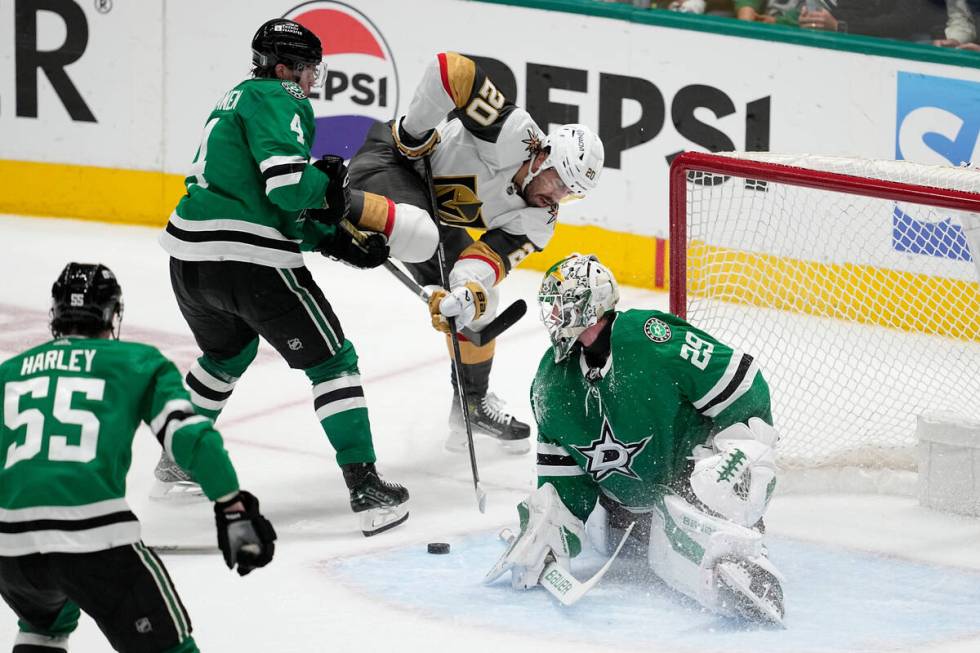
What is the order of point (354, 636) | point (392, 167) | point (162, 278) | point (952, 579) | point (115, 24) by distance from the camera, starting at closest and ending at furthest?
point (354, 636)
point (952, 579)
point (392, 167)
point (162, 278)
point (115, 24)

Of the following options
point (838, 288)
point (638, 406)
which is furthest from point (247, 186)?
point (838, 288)

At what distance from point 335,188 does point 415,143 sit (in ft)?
2.33

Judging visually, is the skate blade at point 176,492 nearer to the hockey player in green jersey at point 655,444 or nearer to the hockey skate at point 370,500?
the hockey skate at point 370,500

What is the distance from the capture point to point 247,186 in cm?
402

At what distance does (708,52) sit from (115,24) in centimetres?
273

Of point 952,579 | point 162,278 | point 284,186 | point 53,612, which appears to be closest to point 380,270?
point 162,278

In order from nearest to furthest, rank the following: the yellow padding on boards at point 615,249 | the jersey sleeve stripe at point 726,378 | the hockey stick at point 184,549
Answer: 1. the jersey sleeve stripe at point 726,378
2. the hockey stick at point 184,549
3. the yellow padding on boards at point 615,249

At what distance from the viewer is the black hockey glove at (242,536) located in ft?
8.63

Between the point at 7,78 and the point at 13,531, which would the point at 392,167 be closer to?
the point at 13,531

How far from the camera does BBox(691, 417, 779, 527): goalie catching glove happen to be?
11.2ft

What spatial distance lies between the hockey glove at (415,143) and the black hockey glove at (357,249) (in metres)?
0.47

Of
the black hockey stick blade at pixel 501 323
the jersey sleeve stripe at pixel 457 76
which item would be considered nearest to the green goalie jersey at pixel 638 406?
the black hockey stick blade at pixel 501 323

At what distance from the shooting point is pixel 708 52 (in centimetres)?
641

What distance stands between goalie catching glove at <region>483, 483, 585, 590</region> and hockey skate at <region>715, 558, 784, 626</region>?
39cm
